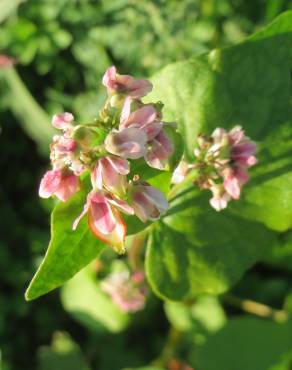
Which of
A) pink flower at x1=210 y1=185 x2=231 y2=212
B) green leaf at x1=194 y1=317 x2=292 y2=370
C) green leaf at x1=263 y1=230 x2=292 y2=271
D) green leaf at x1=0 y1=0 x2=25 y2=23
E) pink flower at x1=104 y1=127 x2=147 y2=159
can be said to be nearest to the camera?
pink flower at x1=104 y1=127 x2=147 y2=159

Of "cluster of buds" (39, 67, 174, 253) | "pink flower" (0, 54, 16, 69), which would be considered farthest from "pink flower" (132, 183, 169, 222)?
"pink flower" (0, 54, 16, 69)

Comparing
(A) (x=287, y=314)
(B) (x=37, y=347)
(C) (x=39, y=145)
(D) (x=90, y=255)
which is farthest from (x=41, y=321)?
(D) (x=90, y=255)

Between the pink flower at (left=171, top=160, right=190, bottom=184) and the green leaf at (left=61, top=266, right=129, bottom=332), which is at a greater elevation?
the pink flower at (left=171, top=160, right=190, bottom=184)

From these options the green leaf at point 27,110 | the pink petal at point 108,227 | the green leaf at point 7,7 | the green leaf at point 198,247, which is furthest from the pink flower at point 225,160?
the green leaf at point 7,7

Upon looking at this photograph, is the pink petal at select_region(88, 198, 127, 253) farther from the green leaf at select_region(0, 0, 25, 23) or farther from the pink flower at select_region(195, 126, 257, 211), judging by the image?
the green leaf at select_region(0, 0, 25, 23)

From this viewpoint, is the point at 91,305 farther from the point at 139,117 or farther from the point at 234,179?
the point at 139,117

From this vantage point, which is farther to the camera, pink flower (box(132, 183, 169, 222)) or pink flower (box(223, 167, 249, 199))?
pink flower (box(223, 167, 249, 199))

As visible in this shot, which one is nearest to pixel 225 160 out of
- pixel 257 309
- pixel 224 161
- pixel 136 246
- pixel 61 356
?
pixel 224 161

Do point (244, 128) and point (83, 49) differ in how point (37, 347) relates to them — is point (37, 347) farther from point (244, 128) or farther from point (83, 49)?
point (244, 128)
